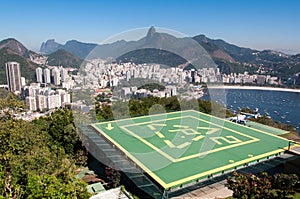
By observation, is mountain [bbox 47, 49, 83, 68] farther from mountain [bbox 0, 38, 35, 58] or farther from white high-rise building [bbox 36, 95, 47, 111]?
white high-rise building [bbox 36, 95, 47, 111]

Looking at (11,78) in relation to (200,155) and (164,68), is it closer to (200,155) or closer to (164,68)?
(164,68)

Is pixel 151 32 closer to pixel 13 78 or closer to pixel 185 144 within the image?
pixel 185 144

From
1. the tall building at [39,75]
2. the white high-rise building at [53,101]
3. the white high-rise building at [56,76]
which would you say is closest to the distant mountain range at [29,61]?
the tall building at [39,75]

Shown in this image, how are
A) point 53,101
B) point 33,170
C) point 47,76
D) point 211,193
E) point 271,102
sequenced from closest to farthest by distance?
1. point 33,170
2. point 211,193
3. point 53,101
4. point 271,102
5. point 47,76

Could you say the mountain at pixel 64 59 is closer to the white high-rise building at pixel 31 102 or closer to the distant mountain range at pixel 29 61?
the distant mountain range at pixel 29 61

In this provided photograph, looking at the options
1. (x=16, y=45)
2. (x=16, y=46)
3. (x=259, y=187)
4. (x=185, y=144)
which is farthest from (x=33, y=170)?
(x=16, y=45)

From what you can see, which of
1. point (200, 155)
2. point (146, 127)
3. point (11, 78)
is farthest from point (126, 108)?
point (11, 78)

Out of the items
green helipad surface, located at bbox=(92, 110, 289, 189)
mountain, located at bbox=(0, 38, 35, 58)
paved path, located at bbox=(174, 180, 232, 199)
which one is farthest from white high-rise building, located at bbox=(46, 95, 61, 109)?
mountain, located at bbox=(0, 38, 35, 58)
